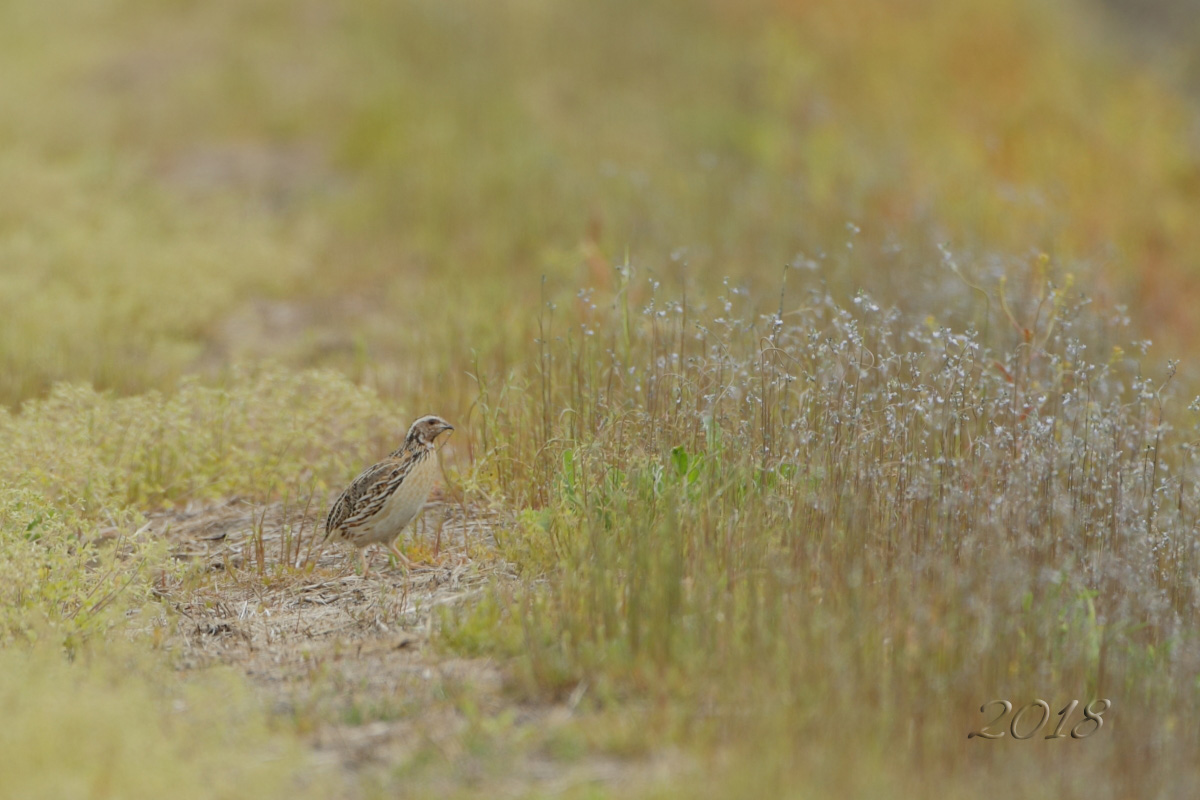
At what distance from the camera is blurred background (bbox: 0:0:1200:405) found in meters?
10.1

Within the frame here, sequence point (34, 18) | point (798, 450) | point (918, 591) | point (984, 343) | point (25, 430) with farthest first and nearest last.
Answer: point (34, 18) → point (984, 343) → point (25, 430) → point (798, 450) → point (918, 591)

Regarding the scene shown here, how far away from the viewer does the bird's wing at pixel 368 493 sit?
5992mm

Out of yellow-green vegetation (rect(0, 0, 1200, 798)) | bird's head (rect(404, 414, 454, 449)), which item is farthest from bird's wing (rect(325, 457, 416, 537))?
yellow-green vegetation (rect(0, 0, 1200, 798))

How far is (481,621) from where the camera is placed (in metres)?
4.94

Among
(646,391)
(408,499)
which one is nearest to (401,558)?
(408,499)

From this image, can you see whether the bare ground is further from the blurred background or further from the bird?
the blurred background

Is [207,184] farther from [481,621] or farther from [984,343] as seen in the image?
[481,621]

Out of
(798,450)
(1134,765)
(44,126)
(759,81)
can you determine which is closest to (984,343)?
(798,450)

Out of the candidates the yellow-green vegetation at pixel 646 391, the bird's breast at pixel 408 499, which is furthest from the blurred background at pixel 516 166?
the bird's breast at pixel 408 499

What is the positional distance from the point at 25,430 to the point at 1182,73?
15.8 m

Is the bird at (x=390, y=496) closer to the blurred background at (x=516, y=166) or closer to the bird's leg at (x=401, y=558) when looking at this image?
the bird's leg at (x=401, y=558)

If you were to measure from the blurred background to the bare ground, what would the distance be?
1.98 m

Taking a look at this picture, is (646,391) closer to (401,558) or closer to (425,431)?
(425,431)

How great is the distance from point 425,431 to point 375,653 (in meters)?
1.46
